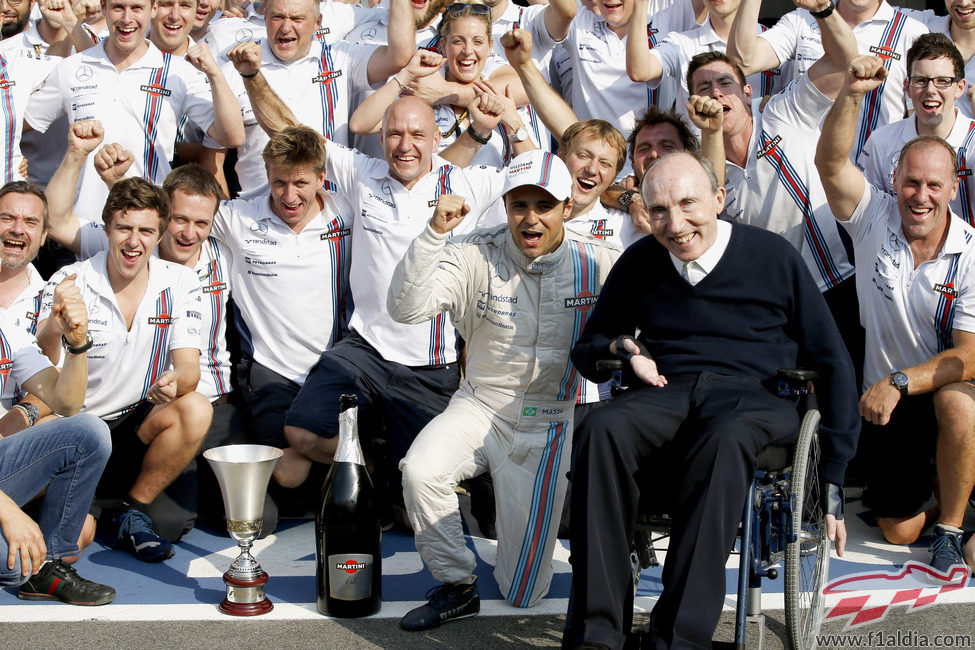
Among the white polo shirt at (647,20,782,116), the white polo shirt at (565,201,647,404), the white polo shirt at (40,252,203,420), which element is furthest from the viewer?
the white polo shirt at (647,20,782,116)

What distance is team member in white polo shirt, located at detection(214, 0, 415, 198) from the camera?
6.21 meters

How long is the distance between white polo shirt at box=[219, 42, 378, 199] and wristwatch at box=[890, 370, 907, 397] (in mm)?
3304

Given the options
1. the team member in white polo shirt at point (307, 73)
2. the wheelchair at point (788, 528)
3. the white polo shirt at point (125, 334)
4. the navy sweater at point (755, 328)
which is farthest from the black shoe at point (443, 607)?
the team member in white polo shirt at point (307, 73)

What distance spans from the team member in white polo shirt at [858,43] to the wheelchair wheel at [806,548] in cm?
303

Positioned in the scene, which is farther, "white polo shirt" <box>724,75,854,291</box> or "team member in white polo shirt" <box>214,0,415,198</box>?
"team member in white polo shirt" <box>214,0,415,198</box>

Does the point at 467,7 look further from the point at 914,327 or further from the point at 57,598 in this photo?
the point at 57,598

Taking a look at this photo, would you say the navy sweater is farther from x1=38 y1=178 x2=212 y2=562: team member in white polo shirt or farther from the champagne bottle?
x1=38 y1=178 x2=212 y2=562: team member in white polo shirt

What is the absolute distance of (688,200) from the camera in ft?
13.0

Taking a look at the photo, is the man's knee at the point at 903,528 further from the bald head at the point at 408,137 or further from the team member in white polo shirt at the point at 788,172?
the bald head at the point at 408,137

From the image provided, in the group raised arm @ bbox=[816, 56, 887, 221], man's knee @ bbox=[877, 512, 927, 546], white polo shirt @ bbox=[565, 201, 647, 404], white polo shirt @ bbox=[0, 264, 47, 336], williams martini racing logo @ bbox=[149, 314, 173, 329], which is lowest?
man's knee @ bbox=[877, 512, 927, 546]

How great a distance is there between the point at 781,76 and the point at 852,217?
1766 mm

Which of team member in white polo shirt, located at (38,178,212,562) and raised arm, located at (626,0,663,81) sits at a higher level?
raised arm, located at (626,0,663,81)

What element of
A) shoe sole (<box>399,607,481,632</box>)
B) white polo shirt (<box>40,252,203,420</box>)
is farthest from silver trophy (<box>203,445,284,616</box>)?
white polo shirt (<box>40,252,203,420</box>)

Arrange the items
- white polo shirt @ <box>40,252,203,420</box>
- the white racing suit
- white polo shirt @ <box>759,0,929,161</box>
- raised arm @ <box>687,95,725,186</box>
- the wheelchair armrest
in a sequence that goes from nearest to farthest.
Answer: the wheelchair armrest, the white racing suit, raised arm @ <box>687,95,725,186</box>, white polo shirt @ <box>40,252,203,420</box>, white polo shirt @ <box>759,0,929,161</box>
